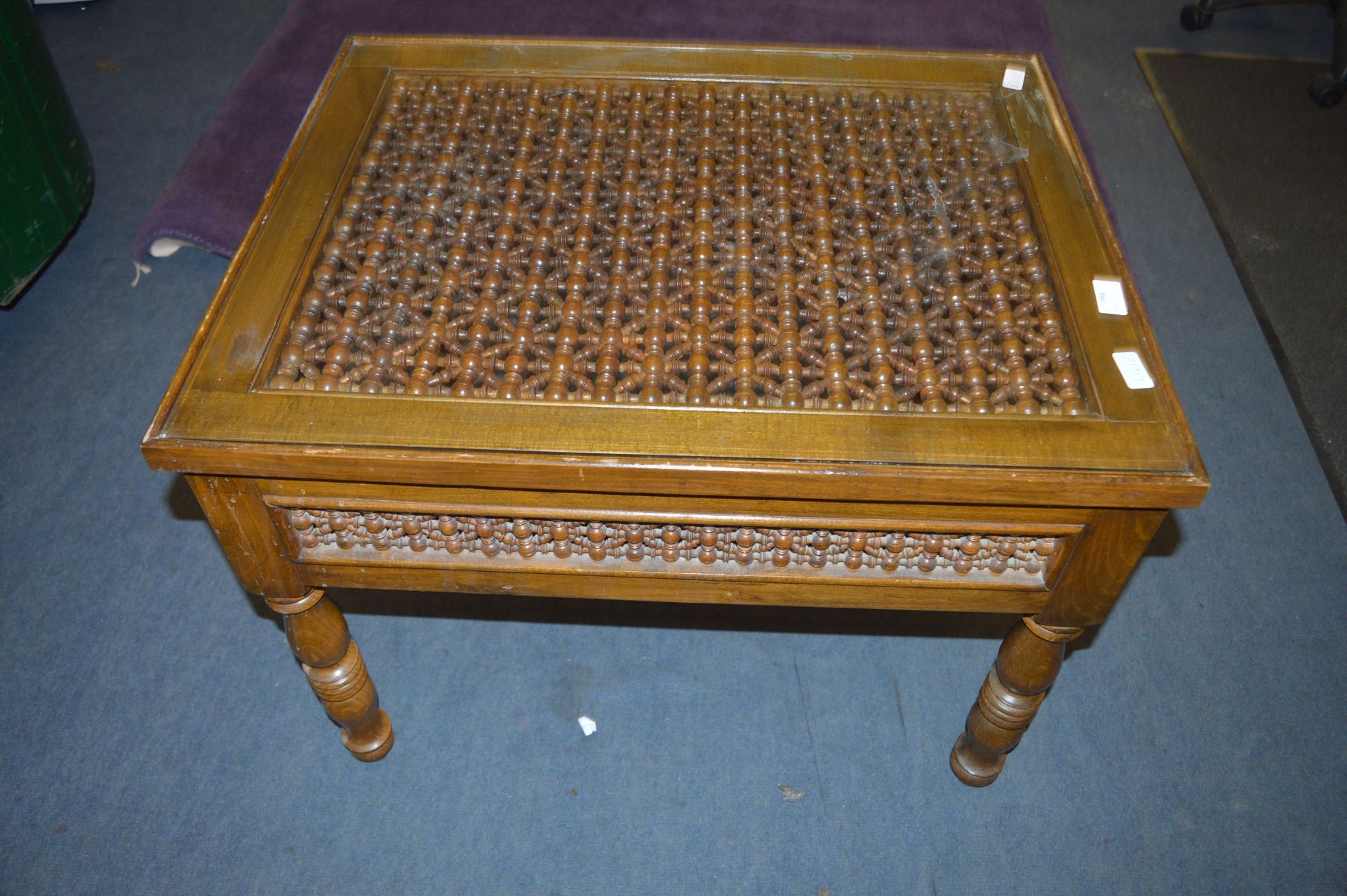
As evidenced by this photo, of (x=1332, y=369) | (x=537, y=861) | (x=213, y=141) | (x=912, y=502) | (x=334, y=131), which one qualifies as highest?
(x=334, y=131)

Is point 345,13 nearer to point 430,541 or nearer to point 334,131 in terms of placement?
point 334,131

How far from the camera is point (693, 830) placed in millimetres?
1361

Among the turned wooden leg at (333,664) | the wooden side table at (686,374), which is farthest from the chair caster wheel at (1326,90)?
the turned wooden leg at (333,664)

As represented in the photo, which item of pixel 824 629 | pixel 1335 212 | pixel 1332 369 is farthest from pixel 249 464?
pixel 1335 212

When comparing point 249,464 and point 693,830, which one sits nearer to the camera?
point 249,464

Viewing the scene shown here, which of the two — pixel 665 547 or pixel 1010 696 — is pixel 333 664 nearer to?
pixel 665 547

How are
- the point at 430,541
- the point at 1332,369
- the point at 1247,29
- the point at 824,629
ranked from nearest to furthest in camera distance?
the point at 430,541, the point at 824,629, the point at 1332,369, the point at 1247,29

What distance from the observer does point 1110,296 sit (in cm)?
113

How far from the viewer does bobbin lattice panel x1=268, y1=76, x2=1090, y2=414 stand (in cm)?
107

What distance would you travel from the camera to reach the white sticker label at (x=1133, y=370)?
3.43 ft

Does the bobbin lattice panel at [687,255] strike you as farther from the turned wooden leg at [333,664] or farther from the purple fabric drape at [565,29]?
the purple fabric drape at [565,29]

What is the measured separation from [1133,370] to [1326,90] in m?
1.93

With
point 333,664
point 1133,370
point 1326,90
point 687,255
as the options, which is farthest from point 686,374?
point 1326,90

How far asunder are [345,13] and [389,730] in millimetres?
1584
